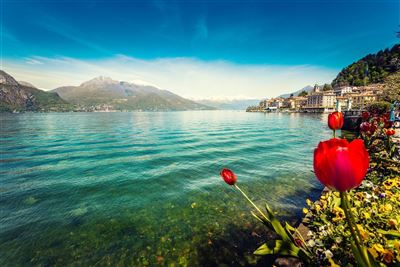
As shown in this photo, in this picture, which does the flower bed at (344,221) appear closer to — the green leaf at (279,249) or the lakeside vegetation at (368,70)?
the green leaf at (279,249)

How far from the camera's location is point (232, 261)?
160 inches

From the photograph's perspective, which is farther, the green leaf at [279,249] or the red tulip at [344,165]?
the green leaf at [279,249]

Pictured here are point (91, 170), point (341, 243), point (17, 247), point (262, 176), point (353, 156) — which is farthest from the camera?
point (91, 170)

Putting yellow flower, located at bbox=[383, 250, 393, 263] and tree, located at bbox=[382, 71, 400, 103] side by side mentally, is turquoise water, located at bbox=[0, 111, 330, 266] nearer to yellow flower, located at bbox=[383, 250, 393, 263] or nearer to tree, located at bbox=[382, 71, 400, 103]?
yellow flower, located at bbox=[383, 250, 393, 263]

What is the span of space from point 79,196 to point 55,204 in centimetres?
82

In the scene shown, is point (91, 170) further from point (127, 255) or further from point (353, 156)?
point (353, 156)

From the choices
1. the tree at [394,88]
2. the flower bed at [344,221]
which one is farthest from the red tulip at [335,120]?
the tree at [394,88]

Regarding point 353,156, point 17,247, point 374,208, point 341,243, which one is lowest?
point 17,247

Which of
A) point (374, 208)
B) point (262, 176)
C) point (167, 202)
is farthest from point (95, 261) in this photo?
point (262, 176)

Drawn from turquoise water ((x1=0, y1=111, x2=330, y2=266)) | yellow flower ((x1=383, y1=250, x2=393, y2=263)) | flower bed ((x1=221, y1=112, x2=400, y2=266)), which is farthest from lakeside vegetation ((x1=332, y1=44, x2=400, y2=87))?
yellow flower ((x1=383, y1=250, x2=393, y2=263))

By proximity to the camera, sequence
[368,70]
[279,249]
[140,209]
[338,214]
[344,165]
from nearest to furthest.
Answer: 1. [344,165]
2. [279,249]
3. [338,214]
4. [140,209]
5. [368,70]

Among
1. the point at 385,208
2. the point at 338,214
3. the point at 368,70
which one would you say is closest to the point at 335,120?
the point at 385,208

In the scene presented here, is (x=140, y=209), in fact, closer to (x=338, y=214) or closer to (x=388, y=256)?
(x=338, y=214)

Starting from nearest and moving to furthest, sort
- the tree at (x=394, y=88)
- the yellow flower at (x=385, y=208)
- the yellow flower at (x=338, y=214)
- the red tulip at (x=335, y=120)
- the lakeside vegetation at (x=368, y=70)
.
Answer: the red tulip at (x=335, y=120) → the yellow flower at (x=385, y=208) → the yellow flower at (x=338, y=214) → the tree at (x=394, y=88) → the lakeside vegetation at (x=368, y=70)
